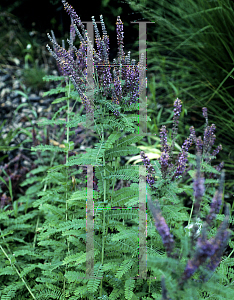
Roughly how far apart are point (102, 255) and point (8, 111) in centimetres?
304

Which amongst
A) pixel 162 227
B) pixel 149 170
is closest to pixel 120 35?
pixel 149 170

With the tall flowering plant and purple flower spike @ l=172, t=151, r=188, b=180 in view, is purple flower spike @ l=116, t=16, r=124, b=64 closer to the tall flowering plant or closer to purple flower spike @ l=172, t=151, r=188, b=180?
purple flower spike @ l=172, t=151, r=188, b=180

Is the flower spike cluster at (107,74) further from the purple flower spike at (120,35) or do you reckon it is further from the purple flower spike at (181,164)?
the purple flower spike at (181,164)

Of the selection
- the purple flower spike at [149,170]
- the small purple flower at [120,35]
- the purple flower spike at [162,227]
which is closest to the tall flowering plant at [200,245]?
the purple flower spike at [162,227]

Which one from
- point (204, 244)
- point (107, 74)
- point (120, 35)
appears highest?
point (120, 35)

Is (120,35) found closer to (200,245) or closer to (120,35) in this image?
(120,35)

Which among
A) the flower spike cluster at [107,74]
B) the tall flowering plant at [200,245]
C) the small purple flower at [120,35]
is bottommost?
the tall flowering plant at [200,245]

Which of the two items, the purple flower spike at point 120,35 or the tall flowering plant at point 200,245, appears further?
the purple flower spike at point 120,35

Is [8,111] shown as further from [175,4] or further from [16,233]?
[175,4]

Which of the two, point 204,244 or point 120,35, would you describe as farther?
point 120,35

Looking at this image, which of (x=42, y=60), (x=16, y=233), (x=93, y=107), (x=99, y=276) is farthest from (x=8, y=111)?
(x=99, y=276)

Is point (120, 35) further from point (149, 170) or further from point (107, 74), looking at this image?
point (149, 170)

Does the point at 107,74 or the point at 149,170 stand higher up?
the point at 107,74

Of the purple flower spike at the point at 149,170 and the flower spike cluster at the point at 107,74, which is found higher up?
the flower spike cluster at the point at 107,74
